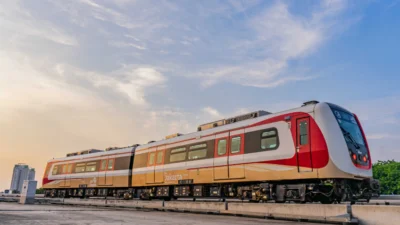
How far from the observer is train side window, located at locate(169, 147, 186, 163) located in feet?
59.3

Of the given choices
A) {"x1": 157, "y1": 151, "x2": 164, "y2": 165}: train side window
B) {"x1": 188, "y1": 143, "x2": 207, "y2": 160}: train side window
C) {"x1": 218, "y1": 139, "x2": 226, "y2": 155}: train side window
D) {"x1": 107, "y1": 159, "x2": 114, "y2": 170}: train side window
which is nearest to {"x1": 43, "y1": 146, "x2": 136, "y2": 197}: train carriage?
{"x1": 107, "y1": 159, "x2": 114, "y2": 170}: train side window

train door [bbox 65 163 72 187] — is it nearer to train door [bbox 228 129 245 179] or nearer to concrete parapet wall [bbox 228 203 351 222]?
train door [bbox 228 129 245 179]

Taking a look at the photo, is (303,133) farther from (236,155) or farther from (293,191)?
(236,155)

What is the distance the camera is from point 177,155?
18484mm

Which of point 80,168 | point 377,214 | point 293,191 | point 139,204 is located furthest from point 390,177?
point 377,214

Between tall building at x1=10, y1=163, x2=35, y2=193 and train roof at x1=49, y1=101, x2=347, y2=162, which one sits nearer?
train roof at x1=49, y1=101, x2=347, y2=162

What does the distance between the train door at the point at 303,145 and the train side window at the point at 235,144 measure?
3204mm

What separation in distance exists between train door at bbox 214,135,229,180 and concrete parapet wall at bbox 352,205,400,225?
6.50m

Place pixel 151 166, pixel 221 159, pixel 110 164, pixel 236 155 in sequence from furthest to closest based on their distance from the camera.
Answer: pixel 110 164, pixel 151 166, pixel 221 159, pixel 236 155

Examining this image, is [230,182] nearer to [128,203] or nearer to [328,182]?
[328,182]

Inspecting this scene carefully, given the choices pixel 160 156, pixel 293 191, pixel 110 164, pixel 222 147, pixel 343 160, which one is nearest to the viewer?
pixel 343 160

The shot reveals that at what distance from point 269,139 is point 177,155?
6.77 meters

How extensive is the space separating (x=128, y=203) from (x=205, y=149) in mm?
6678

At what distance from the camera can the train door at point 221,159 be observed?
15.1 meters
